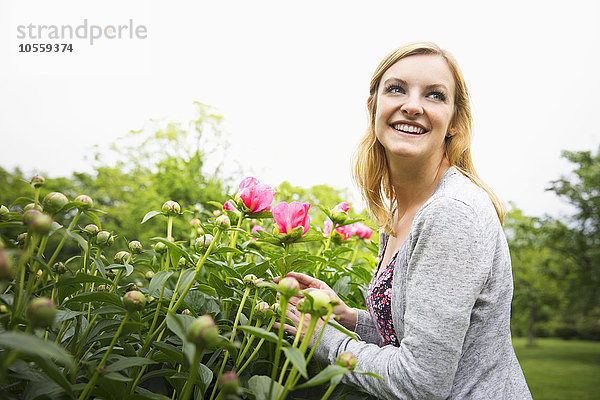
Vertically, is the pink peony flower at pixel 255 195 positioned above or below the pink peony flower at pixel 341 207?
above

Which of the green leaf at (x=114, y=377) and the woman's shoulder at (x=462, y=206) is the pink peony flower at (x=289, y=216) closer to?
the woman's shoulder at (x=462, y=206)

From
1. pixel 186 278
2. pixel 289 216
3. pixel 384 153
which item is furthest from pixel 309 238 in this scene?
pixel 384 153

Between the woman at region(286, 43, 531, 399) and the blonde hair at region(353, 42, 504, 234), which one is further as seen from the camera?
the blonde hair at region(353, 42, 504, 234)

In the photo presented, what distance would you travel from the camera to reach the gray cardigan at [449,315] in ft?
2.64

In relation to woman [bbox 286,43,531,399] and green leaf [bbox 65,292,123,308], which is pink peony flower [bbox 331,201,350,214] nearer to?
woman [bbox 286,43,531,399]

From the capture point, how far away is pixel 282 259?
2.74 ft

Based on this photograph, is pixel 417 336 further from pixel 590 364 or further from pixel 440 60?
pixel 590 364

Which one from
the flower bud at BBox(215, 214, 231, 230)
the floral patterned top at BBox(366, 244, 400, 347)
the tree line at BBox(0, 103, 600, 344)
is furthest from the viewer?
the tree line at BBox(0, 103, 600, 344)

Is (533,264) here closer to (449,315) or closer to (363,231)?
(363,231)

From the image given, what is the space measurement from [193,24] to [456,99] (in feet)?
37.5

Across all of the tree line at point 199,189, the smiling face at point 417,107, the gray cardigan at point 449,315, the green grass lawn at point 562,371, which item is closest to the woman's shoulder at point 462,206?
the gray cardigan at point 449,315

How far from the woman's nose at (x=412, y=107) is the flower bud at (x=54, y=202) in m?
0.78

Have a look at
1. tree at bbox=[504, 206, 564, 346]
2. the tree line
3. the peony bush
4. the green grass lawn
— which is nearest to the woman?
the peony bush

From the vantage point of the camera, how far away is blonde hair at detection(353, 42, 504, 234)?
117 centimetres
